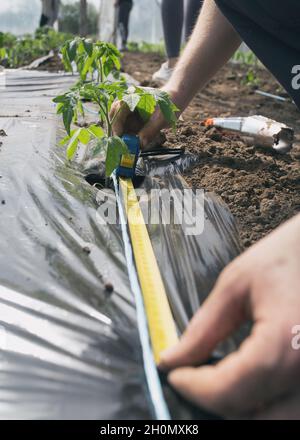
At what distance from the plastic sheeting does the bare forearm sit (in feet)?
1.20

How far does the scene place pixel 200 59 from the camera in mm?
1967

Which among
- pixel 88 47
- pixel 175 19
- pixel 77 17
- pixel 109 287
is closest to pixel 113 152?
pixel 109 287

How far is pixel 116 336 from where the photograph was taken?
1.00m

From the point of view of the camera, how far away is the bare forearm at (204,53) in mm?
1951

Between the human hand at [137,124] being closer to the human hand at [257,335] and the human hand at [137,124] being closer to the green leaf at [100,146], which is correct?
the green leaf at [100,146]

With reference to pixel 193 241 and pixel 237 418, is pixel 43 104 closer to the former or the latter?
pixel 193 241

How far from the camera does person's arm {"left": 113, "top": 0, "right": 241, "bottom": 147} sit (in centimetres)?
194

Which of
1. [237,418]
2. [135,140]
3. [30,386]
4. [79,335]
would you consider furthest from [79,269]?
[135,140]

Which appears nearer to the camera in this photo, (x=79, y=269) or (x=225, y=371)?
(x=225, y=371)

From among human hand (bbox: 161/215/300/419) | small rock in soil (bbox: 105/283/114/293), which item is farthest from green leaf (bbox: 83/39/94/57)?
human hand (bbox: 161/215/300/419)

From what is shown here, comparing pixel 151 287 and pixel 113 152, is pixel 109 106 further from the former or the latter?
pixel 151 287

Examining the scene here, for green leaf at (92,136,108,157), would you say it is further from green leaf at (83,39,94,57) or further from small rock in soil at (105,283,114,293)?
green leaf at (83,39,94,57)

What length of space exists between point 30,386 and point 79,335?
5.7 inches

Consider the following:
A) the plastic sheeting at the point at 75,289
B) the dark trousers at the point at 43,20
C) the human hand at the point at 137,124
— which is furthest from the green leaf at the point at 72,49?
the dark trousers at the point at 43,20
